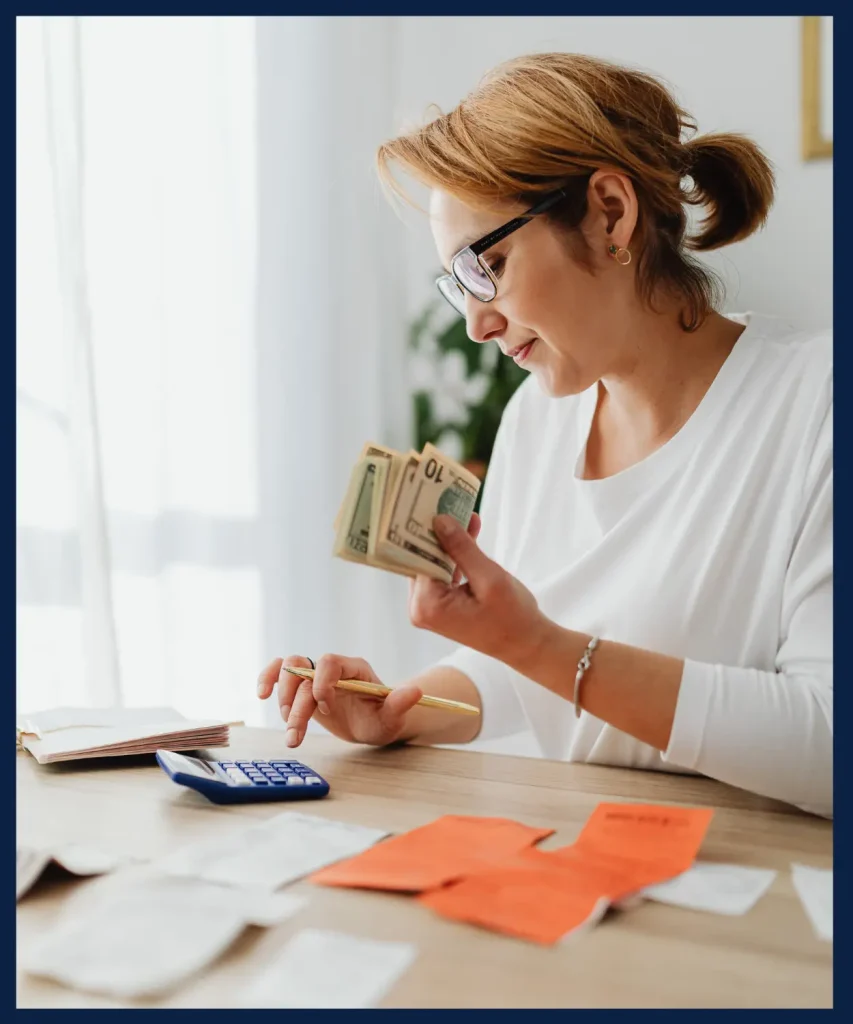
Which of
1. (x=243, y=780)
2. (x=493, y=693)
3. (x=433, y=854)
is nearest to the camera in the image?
(x=433, y=854)

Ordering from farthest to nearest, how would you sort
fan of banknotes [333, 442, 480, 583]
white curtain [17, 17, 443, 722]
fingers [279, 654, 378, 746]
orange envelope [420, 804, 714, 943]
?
white curtain [17, 17, 443, 722] → fingers [279, 654, 378, 746] → fan of banknotes [333, 442, 480, 583] → orange envelope [420, 804, 714, 943]

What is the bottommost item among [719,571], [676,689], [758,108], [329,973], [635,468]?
[329,973]

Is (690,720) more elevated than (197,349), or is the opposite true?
(197,349)

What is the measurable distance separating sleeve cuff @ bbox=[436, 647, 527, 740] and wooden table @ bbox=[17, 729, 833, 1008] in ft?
0.99

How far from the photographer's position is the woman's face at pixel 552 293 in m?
1.32

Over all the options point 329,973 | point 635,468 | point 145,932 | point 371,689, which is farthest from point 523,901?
point 635,468

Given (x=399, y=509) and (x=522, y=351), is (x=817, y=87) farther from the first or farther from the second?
(x=399, y=509)

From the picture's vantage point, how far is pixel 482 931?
2.31 ft

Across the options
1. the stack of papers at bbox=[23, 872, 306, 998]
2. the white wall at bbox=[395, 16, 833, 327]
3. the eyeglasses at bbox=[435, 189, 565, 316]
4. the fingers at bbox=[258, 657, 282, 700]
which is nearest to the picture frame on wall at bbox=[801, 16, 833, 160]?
the white wall at bbox=[395, 16, 833, 327]

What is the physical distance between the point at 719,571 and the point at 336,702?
1.78 feet

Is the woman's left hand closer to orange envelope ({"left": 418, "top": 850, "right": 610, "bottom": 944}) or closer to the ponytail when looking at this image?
orange envelope ({"left": 418, "top": 850, "right": 610, "bottom": 944})

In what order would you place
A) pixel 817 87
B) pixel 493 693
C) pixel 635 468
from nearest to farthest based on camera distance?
pixel 635 468, pixel 493 693, pixel 817 87

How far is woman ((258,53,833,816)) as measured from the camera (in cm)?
109

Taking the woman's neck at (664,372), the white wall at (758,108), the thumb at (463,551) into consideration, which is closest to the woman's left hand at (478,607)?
the thumb at (463,551)
